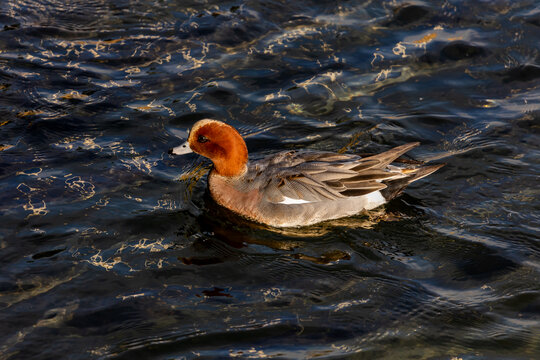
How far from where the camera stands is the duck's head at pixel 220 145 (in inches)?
278

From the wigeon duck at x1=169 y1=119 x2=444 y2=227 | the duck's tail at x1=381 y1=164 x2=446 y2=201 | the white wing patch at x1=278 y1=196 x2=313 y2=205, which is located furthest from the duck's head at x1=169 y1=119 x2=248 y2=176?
the duck's tail at x1=381 y1=164 x2=446 y2=201

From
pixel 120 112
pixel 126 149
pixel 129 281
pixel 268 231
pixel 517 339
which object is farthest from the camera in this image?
pixel 120 112

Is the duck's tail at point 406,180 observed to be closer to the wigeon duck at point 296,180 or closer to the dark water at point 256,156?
the wigeon duck at point 296,180

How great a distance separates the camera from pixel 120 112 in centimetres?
847

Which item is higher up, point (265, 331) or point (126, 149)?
point (126, 149)

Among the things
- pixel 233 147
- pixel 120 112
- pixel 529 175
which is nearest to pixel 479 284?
pixel 529 175

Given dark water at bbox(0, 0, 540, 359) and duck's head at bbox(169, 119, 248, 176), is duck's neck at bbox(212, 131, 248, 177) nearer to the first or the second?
duck's head at bbox(169, 119, 248, 176)

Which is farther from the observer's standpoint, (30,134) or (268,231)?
(30,134)

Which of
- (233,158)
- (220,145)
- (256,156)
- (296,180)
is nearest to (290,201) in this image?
(296,180)

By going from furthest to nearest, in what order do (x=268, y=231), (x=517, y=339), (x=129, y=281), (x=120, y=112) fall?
(x=120, y=112) < (x=268, y=231) < (x=129, y=281) < (x=517, y=339)

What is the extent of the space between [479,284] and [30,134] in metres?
5.43

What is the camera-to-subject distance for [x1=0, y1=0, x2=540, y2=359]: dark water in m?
5.38

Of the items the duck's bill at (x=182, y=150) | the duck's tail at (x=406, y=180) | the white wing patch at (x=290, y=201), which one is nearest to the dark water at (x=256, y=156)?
the duck's tail at (x=406, y=180)

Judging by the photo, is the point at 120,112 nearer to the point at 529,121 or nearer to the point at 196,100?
the point at 196,100
